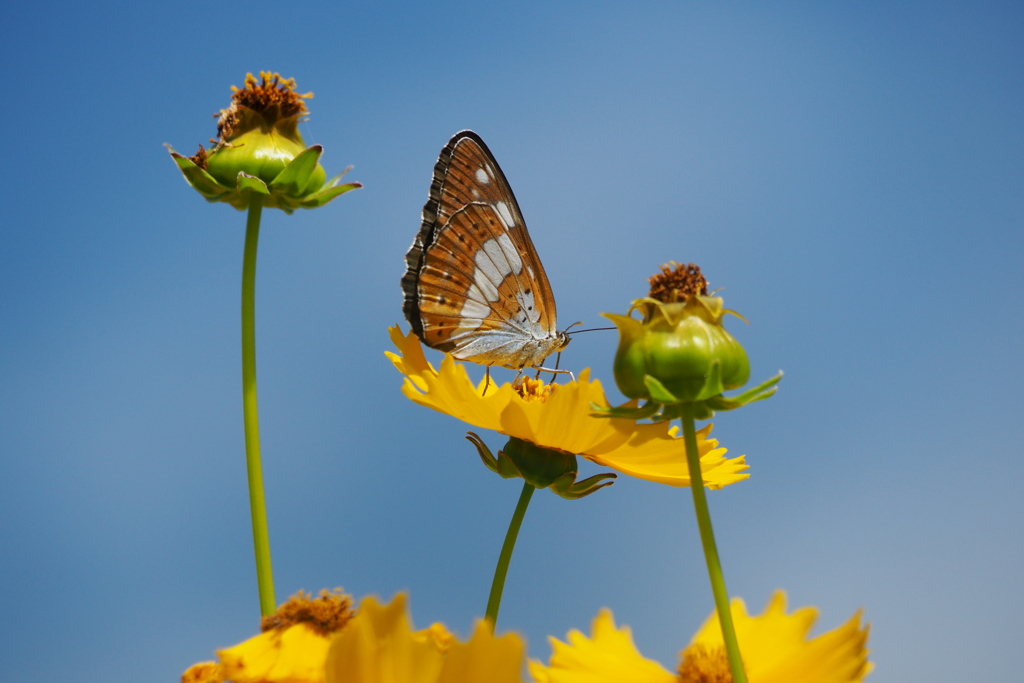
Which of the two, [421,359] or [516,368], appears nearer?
[421,359]

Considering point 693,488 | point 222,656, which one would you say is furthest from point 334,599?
point 693,488

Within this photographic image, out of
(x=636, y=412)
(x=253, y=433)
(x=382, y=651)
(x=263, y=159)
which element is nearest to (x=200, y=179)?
(x=263, y=159)

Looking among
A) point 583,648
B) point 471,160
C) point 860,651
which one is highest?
point 471,160

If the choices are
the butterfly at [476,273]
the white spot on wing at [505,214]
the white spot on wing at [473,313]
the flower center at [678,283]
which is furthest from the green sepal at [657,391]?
the white spot on wing at [505,214]

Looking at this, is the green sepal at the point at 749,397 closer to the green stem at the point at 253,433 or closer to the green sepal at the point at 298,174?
the green stem at the point at 253,433

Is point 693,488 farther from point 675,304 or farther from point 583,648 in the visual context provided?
point 583,648

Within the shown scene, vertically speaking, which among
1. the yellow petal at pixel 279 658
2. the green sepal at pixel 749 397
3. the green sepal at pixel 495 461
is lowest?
the yellow petal at pixel 279 658
